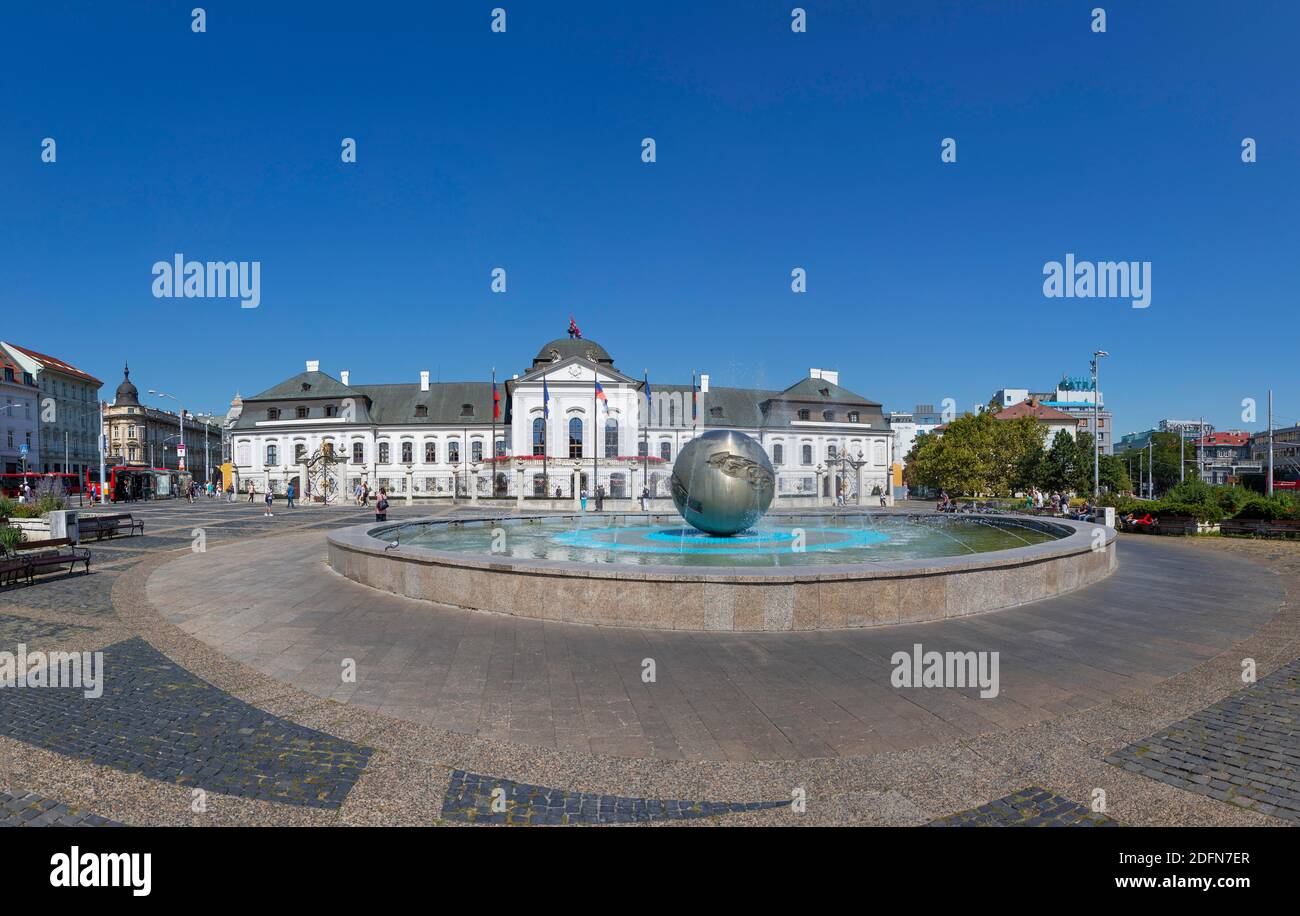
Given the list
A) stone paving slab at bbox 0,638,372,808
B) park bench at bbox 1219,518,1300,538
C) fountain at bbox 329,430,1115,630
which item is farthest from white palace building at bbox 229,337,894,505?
stone paving slab at bbox 0,638,372,808

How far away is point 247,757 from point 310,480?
74869 millimetres

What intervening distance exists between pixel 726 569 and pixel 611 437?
2404 inches

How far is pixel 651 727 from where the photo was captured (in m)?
5.68

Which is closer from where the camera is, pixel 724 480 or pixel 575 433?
pixel 724 480

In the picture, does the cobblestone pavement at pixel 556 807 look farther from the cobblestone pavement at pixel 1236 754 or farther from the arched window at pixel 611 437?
the arched window at pixel 611 437

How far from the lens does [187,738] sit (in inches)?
217

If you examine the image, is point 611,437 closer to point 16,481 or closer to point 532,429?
point 532,429

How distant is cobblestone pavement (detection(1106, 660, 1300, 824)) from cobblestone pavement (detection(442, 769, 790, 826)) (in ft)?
10.2

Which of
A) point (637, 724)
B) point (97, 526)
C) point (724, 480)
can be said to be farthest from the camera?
point (97, 526)

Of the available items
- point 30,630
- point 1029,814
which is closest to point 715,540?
point 1029,814

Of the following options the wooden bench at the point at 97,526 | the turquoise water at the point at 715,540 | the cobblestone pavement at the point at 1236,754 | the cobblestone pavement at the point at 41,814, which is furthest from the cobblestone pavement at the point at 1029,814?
the wooden bench at the point at 97,526
